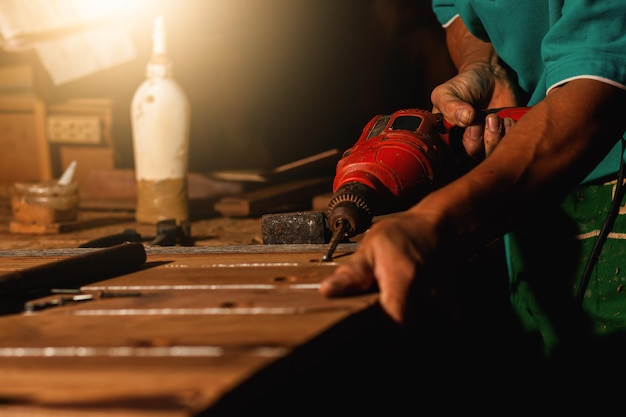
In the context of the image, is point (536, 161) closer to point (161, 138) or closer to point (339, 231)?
point (339, 231)

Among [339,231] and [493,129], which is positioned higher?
[493,129]

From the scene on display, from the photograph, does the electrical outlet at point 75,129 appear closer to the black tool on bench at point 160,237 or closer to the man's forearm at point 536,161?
the black tool on bench at point 160,237

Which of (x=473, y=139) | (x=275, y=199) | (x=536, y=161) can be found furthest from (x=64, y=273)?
(x=275, y=199)

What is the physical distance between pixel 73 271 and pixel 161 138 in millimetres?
1578

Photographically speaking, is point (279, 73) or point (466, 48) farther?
point (279, 73)

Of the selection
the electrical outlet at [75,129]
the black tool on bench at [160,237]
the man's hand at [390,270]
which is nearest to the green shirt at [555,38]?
the man's hand at [390,270]

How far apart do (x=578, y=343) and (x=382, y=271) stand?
118 centimetres

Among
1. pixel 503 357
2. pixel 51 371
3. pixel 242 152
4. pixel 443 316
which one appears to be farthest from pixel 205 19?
pixel 51 371

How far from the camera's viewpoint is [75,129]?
197 inches

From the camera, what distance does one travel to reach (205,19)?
473 centimetres

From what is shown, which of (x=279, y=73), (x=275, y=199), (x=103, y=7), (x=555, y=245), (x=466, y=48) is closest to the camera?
(x=555, y=245)

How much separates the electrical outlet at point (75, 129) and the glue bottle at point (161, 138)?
6.81ft

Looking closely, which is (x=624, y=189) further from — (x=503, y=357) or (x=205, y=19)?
(x=205, y=19)

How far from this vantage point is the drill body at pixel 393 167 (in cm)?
166
